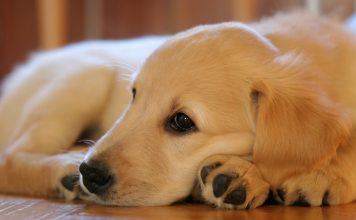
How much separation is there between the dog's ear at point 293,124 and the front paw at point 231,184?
0.06m

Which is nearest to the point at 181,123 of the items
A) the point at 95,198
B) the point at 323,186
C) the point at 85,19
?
the point at 95,198

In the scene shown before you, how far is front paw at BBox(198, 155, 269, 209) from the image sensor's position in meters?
1.73

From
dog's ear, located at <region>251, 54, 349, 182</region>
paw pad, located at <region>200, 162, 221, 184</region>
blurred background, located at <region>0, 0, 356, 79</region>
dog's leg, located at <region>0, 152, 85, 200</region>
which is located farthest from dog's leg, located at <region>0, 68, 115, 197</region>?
blurred background, located at <region>0, 0, 356, 79</region>

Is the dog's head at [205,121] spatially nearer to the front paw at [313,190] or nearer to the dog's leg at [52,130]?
the front paw at [313,190]

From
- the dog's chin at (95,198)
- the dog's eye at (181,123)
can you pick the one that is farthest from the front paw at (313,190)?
the dog's chin at (95,198)

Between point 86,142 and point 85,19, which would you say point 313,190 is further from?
point 85,19

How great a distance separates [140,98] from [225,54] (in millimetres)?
288

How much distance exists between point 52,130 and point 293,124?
1015 millimetres

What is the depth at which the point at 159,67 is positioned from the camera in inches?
75.0

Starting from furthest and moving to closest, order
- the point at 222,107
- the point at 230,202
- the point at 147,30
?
the point at 147,30, the point at 222,107, the point at 230,202

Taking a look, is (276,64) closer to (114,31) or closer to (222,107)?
(222,107)

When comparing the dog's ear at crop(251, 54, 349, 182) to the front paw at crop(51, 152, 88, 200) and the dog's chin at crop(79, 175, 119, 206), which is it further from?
the front paw at crop(51, 152, 88, 200)

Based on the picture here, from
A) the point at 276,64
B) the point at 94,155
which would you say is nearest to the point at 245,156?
the point at 276,64

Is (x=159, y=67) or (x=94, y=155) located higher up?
(x=159, y=67)
